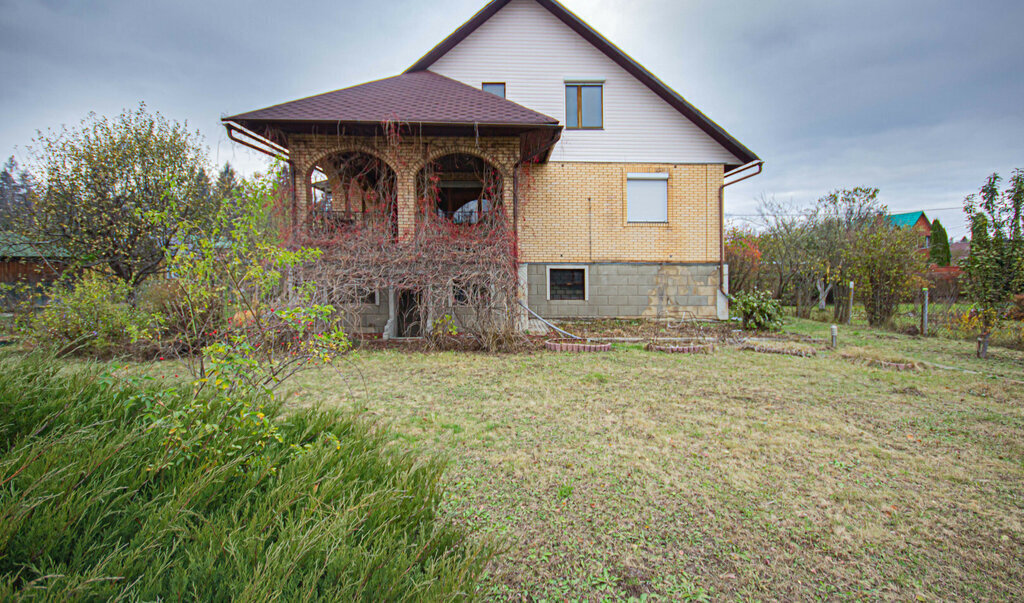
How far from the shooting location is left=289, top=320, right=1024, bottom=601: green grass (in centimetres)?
200

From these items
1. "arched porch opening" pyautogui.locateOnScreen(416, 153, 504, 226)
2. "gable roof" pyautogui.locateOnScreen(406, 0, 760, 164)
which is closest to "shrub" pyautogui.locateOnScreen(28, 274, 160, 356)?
"arched porch opening" pyautogui.locateOnScreen(416, 153, 504, 226)

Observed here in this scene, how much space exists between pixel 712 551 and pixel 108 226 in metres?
16.1

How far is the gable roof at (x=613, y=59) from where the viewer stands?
39.4 feet

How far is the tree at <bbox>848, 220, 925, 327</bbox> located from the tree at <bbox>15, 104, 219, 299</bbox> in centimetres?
1898

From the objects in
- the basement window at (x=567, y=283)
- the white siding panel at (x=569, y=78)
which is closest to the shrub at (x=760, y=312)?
the basement window at (x=567, y=283)

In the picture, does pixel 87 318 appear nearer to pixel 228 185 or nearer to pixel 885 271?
pixel 228 185

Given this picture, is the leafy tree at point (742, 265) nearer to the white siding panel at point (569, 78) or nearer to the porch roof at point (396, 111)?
the white siding panel at point (569, 78)

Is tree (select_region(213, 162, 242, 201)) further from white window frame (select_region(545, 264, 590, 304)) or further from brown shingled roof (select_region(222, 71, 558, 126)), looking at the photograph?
white window frame (select_region(545, 264, 590, 304))

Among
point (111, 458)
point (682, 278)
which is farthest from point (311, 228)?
point (682, 278)

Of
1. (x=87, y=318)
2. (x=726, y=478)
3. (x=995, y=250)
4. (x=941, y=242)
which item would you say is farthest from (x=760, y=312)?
(x=941, y=242)

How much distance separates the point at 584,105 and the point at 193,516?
13229mm

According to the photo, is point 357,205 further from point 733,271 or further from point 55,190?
point 733,271

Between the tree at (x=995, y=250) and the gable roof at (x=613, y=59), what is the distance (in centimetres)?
507

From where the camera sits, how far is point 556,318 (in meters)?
12.0
